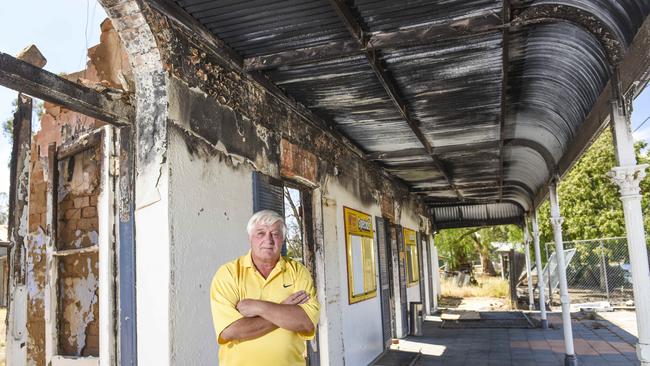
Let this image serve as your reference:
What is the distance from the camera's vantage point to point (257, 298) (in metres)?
2.30

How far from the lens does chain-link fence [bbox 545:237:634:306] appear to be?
1460 cm

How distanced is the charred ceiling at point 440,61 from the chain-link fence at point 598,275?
9.40 metres

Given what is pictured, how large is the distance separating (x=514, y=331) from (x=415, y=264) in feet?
10.2

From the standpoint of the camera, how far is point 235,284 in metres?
2.28

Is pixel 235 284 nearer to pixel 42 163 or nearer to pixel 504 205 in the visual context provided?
pixel 42 163

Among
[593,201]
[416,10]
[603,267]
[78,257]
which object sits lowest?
[603,267]

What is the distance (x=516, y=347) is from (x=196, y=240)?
24.2 feet

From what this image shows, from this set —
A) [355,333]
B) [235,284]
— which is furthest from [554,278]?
[235,284]

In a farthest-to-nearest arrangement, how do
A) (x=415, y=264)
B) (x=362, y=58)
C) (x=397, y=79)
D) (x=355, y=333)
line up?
(x=415, y=264) → (x=355, y=333) → (x=397, y=79) → (x=362, y=58)

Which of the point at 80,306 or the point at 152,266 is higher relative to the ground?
the point at 152,266

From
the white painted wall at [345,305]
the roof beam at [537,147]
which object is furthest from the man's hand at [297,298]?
the roof beam at [537,147]

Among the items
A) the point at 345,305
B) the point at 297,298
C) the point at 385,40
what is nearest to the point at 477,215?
the point at 345,305

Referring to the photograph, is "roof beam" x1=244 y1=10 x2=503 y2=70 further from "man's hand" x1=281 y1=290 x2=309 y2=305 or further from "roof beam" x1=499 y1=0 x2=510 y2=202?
"man's hand" x1=281 y1=290 x2=309 y2=305

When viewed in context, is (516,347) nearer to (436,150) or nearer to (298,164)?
(436,150)
